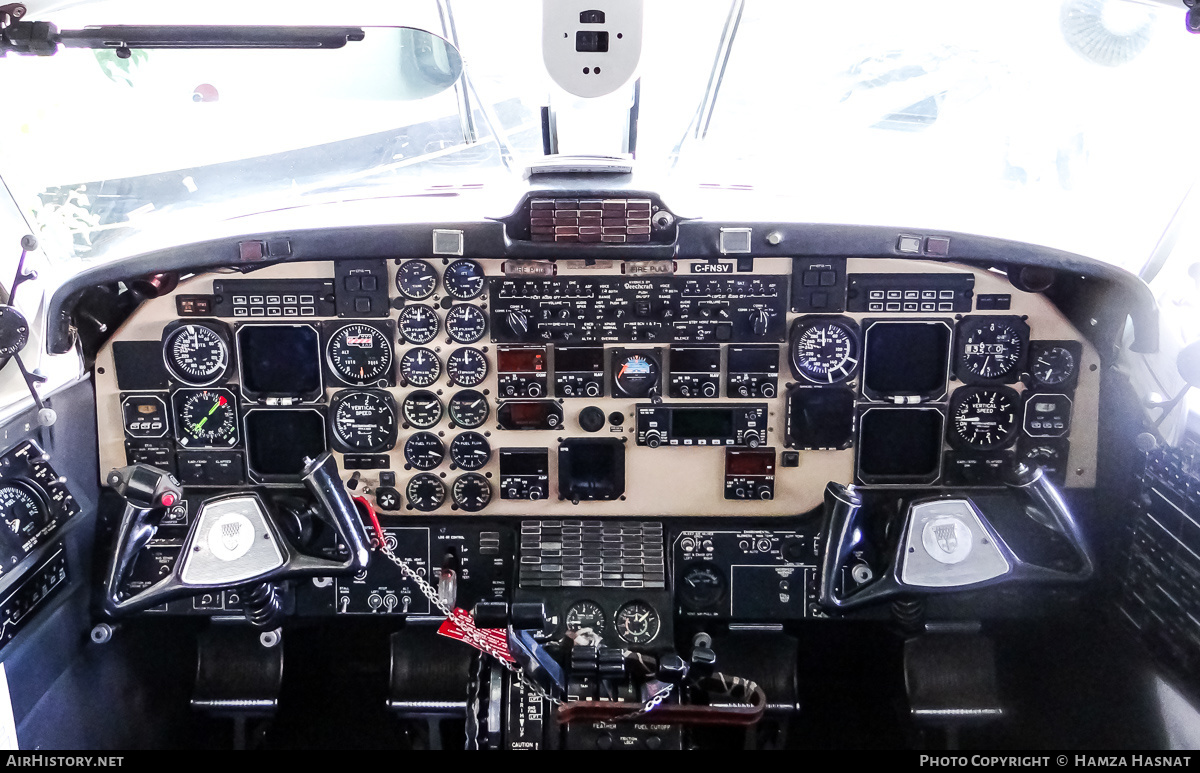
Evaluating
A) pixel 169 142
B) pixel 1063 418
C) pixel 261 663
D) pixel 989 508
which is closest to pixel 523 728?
pixel 261 663

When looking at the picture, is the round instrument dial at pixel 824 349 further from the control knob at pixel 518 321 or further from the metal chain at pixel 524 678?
the metal chain at pixel 524 678

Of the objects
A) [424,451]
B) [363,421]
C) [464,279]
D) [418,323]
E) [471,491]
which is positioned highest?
[464,279]

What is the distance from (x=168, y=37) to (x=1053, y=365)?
299 cm

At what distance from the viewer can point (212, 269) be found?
307cm

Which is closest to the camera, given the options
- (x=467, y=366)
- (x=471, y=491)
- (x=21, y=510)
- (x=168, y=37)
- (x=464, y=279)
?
(x=168, y=37)

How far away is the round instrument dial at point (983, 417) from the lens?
3.17 metres

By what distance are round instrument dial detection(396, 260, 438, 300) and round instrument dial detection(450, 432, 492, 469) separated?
21.1 inches

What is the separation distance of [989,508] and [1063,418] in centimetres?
41

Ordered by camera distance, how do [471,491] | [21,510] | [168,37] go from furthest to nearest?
[471,491]
[21,510]
[168,37]

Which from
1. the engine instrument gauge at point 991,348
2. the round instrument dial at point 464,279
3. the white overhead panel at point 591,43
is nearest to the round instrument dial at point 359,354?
the round instrument dial at point 464,279

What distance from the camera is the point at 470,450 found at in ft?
10.7

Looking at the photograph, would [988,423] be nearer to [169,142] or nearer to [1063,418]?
[1063,418]

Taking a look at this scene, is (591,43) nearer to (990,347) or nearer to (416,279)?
(416,279)

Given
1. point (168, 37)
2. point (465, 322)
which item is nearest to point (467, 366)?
point (465, 322)
